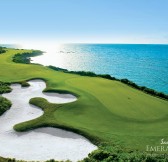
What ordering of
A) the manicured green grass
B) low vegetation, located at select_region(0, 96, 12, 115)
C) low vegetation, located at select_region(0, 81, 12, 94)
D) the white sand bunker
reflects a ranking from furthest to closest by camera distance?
1. low vegetation, located at select_region(0, 81, 12, 94)
2. low vegetation, located at select_region(0, 96, 12, 115)
3. the manicured green grass
4. the white sand bunker

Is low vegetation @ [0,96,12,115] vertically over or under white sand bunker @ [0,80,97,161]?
over

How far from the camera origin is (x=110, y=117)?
103 feet

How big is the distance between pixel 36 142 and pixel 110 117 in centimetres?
887

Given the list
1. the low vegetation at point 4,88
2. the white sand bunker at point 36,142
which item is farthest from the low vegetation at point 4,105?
the low vegetation at point 4,88

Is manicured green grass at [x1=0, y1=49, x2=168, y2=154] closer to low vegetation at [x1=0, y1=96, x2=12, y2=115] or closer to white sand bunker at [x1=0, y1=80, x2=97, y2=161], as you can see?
white sand bunker at [x1=0, y1=80, x2=97, y2=161]

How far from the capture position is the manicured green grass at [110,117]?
85.4 ft

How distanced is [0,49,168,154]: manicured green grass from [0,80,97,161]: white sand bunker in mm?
959

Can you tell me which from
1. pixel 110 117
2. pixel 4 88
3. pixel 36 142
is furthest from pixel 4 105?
pixel 110 117

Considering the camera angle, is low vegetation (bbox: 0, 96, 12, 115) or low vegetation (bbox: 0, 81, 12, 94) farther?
low vegetation (bbox: 0, 81, 12, 94)

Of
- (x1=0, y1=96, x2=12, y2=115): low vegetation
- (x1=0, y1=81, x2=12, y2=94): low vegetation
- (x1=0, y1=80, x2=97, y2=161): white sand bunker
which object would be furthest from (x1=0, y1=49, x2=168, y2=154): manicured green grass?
(x1=0, y1=81, x2=12, y2=94): low vegetation

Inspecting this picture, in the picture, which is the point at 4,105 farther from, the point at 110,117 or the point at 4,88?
the point at 110,117

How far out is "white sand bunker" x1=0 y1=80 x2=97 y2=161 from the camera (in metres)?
23.6

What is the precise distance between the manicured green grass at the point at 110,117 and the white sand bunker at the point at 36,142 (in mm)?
959

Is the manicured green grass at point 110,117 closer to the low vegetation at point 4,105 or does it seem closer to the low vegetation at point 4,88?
the low vegetation at point 4,105
